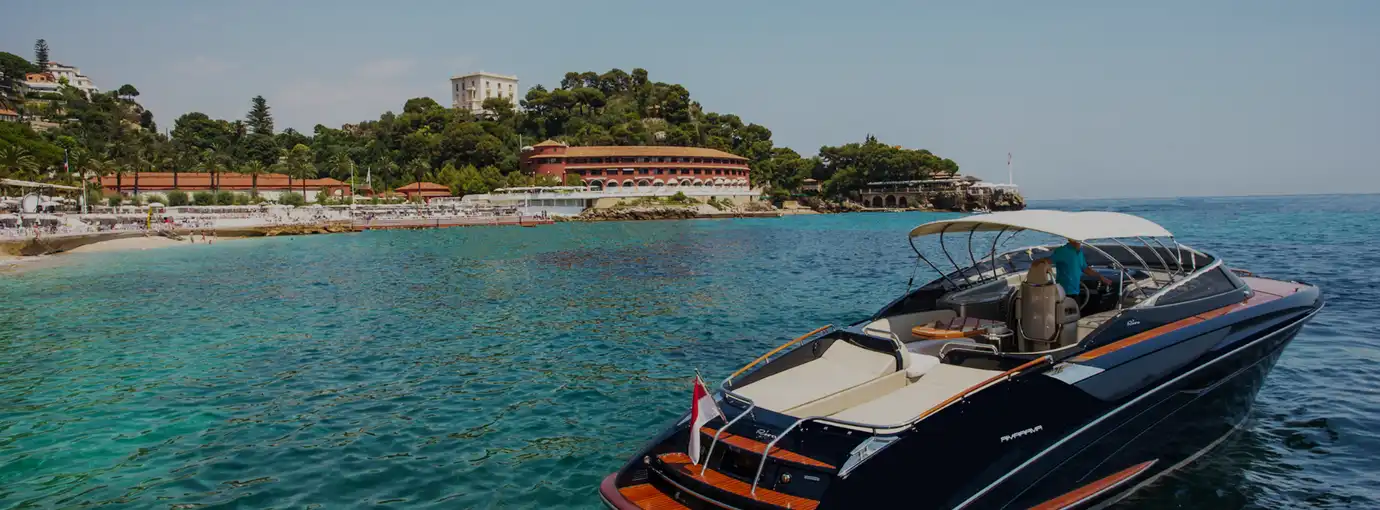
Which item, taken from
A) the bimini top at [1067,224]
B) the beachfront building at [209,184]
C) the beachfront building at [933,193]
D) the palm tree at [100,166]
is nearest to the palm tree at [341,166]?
the beachfront building at [209,184]

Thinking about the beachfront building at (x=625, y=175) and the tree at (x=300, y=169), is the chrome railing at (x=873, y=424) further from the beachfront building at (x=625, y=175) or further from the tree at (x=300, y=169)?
the beachfront building at (x=625, y=175)

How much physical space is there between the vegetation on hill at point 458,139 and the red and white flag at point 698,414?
110 meters

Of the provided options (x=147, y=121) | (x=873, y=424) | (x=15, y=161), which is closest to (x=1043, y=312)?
(x=873, y=424)

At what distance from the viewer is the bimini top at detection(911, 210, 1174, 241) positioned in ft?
29.5

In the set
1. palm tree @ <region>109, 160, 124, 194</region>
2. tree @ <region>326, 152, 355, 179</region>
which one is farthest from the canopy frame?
tree @ <region>326, 152, 355, 179</region>

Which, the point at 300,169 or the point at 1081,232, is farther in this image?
the point at 300,169

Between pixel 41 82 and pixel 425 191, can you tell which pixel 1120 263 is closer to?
pixel 425 191

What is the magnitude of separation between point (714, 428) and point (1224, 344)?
640cm

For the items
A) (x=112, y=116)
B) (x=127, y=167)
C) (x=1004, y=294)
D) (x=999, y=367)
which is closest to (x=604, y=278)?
(x=1004, y=294)

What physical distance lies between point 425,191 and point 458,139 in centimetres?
2345

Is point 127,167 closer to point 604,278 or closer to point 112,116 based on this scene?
point 112,116

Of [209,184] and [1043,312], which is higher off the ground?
[209,184]

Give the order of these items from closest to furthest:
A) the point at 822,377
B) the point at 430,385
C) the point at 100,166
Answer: the point at 822,377 → the point at 430,385 → the point at 100,166

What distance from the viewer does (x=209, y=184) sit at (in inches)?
3863
